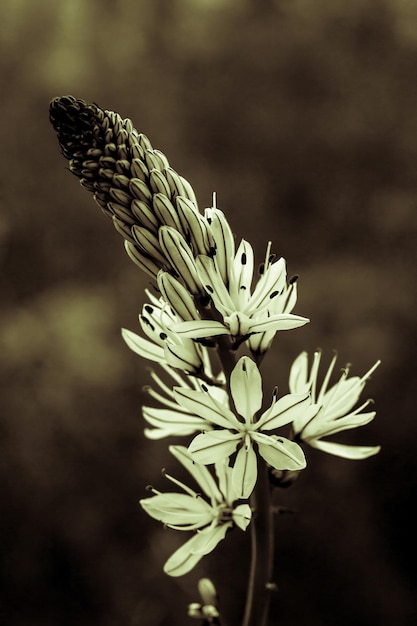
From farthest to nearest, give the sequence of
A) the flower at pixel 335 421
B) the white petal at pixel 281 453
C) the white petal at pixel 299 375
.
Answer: the white petal at pixel 299 375
the flower at pixel 335 421
the white petal at pixel 281 453

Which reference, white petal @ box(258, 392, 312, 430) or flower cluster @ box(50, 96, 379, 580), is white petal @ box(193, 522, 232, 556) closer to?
flower cluster @ box(50, 96, 379, 580)

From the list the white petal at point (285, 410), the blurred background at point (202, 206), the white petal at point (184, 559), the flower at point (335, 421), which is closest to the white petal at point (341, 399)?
the flower at point (335, 421)

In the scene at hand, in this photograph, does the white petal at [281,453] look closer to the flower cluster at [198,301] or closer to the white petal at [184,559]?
the flower cluster at [198,301]

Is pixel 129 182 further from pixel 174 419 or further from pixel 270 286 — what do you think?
pixel 174 419

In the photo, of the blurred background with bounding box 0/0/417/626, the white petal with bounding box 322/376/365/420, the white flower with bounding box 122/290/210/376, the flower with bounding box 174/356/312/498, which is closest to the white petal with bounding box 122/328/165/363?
the white flower with bounding box 122/290/210/376

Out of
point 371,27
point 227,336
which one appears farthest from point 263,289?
point 371,27

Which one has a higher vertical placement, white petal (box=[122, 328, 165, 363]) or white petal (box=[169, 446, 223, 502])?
white petal (box=[122, 328, 165, 363])

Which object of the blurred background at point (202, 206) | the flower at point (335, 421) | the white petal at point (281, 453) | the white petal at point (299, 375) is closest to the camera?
the white petal at point (281, 453)
